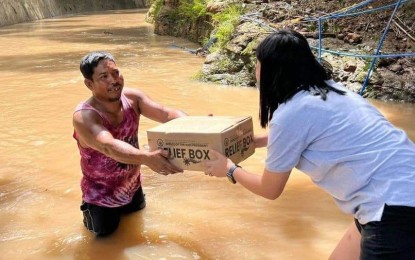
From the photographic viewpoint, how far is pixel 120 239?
315 cm

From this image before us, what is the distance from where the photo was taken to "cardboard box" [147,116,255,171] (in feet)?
7.75

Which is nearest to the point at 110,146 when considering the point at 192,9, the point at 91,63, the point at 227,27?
the point at 91,63

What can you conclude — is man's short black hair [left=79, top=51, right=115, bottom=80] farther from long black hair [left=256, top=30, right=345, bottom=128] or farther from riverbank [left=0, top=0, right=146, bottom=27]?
riverbank [left=0, top=0, right=146, bottom=27]

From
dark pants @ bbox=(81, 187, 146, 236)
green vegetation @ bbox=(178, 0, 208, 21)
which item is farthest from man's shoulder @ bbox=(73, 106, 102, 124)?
green vegetation @ bbox=(178, 0, 208, 21)

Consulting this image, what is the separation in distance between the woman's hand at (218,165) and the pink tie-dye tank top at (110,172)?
3.04ft

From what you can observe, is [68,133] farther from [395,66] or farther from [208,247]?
[395,66]

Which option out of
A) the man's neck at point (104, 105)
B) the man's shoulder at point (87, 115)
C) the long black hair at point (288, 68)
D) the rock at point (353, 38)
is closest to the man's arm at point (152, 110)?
A: the man's neck at point (104, 105)

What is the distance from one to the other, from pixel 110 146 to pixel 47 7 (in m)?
27.8

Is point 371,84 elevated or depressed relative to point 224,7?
depressed

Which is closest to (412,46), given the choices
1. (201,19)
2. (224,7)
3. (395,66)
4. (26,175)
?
(395,66)

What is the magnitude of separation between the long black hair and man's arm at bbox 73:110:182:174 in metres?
0.89

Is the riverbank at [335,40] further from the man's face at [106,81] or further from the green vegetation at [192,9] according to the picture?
the man's face at [106,81]

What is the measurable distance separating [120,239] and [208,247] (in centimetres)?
59

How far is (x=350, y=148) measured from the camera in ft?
5.80
